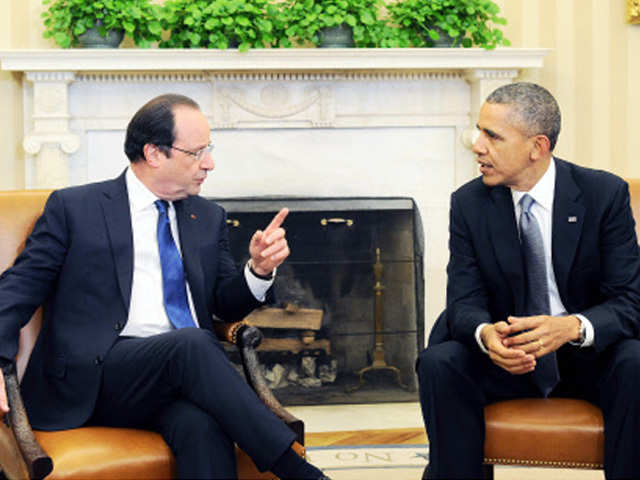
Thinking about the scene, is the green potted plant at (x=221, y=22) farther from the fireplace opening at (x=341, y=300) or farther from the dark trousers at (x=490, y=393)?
the dark trousers at (x=490, y=393)

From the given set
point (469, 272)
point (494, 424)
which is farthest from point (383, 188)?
point (494, 424)

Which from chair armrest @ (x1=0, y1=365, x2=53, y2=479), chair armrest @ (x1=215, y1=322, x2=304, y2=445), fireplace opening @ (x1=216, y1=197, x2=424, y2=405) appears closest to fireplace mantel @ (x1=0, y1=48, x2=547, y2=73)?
fireplace opening @ (x1=216, y1=197, x2=424, y2=405)

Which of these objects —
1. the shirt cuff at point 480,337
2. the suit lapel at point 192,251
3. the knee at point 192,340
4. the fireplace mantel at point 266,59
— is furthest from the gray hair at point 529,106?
the fireplace mantel at point 266,59

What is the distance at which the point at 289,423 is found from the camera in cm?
203

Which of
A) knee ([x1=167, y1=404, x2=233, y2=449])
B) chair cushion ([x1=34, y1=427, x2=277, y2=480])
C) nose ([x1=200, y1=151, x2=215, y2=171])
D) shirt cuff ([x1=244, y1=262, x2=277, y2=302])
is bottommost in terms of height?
chair cushion ([x1=34, y1=427, x2=277, y2=480])

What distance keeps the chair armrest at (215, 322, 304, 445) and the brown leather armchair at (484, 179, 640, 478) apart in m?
0.48

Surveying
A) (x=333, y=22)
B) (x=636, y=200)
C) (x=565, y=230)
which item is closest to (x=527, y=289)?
(x=565, y=230)

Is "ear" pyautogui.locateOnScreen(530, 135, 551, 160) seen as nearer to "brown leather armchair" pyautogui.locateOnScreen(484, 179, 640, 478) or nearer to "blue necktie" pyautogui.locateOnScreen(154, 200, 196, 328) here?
"brown leather armchair" pyautogui.locateOnScreen(484, 179, 640, 478)

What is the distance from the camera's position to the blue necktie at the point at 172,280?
7.40 feet

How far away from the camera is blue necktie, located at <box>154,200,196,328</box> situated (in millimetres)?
2256

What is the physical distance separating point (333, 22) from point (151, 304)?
1.90 metres

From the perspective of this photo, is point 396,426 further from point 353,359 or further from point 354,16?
point 354,16

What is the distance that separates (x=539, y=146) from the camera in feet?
7.66

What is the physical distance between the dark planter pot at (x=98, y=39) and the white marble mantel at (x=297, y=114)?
3.1 inches
